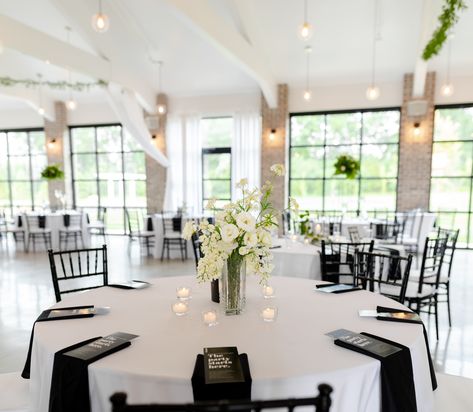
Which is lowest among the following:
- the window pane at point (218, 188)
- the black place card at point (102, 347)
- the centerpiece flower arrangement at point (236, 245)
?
the black place card at point (102, 347)

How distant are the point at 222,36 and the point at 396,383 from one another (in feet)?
17.5

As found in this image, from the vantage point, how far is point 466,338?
3465mm

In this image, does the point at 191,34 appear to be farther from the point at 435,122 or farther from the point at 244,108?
the point at 435,122

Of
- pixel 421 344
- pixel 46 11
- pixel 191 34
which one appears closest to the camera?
pixel 421 344

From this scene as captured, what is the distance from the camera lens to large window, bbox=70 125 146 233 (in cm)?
1064

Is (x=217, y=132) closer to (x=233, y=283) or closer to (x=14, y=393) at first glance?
(x=233, y=283)

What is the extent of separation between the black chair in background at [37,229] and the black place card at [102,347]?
7.29 meters

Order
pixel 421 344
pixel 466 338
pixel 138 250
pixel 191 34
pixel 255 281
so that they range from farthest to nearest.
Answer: pixel 138 250
pixel 191 34
pixel 466 338
pixel 255 281
pixel 421 344

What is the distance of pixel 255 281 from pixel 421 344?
3.85 ft

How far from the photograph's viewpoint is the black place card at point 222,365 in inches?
49.1

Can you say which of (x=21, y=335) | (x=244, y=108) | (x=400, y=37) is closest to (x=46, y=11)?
(x=244, y=108)

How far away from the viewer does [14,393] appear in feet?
5.98

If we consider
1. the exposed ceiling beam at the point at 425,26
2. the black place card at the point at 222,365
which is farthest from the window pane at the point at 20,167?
the black place card at the point at 222,365

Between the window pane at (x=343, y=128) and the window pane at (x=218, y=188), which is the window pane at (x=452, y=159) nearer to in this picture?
the window pane at (x=343, y=128)
